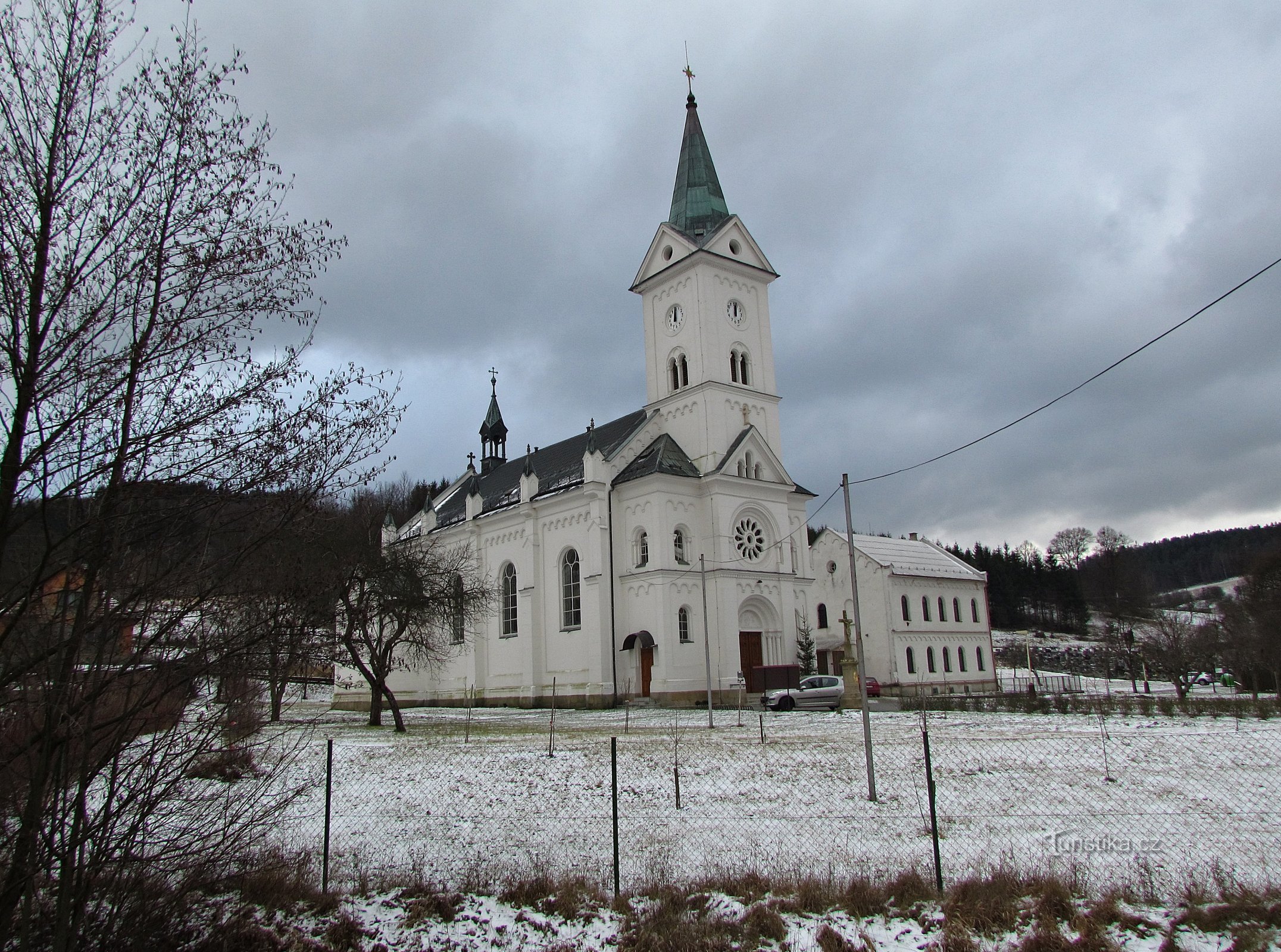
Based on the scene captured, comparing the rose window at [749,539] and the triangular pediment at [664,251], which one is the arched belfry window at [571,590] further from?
the triangular pediment at [664,251]

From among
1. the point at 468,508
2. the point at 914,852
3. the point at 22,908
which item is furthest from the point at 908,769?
the point at 468,508

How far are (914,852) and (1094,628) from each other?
110 meters

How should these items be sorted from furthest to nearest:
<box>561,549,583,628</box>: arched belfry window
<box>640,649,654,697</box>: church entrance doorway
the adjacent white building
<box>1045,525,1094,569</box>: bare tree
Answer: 1. <box>1045,525,1094,569</box>: bare tree
2. the adjacent white building
3. <box>561,549,583,628</box>: arched belfry window
4. <box>640,649,654,697</box>: church entrance doorway

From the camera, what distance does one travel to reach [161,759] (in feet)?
20.9

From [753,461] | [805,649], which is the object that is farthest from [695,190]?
[805,649]

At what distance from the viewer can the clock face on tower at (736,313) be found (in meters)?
42.2

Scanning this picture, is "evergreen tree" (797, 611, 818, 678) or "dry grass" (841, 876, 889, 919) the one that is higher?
"evergreen tree" (797, 611, 818, 678)

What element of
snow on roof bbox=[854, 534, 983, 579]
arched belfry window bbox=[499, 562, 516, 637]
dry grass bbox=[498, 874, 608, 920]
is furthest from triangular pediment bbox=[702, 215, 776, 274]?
dry grass bbox=[498, 874, 608, 920]

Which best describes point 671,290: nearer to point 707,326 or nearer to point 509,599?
point 707,326

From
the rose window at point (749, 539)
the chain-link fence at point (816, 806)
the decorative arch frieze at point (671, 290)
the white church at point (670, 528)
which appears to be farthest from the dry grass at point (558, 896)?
the decorative arch frieze at point (671, 290)

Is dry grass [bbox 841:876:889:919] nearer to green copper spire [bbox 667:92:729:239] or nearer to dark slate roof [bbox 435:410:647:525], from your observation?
dark slate roof [bbox 435:410:647:525]

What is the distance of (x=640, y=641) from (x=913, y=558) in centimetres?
3126

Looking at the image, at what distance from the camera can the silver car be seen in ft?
101

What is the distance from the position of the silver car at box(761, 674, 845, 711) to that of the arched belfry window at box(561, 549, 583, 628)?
1129 cm
